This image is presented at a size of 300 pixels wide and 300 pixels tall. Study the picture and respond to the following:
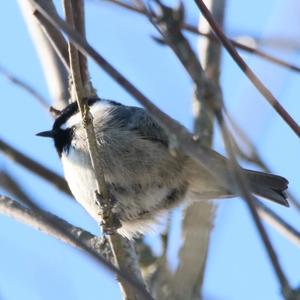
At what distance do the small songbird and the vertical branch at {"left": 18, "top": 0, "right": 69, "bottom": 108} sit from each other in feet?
0.83

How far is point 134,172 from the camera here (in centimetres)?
354

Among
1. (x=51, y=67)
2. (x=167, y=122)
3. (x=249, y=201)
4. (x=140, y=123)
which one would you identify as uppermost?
(x=51, y=67)

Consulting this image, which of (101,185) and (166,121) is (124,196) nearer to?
(101,185)

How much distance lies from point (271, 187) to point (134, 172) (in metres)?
0.76

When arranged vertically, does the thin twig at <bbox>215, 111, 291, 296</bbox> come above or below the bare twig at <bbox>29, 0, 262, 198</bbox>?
below

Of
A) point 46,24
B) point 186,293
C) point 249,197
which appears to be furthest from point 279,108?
point 46,24

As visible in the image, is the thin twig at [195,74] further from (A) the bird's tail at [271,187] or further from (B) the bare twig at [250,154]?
(A) the bird's tail at [271,187]

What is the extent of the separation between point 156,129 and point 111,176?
0.40 m

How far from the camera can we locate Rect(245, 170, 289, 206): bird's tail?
3.44m

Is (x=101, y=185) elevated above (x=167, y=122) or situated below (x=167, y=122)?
above

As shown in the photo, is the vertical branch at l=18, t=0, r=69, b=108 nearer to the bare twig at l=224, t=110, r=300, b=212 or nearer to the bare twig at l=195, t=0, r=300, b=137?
the bare twig at l=224, t=110, r=300, b=212

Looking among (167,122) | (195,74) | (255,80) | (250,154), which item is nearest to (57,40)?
(250,154)

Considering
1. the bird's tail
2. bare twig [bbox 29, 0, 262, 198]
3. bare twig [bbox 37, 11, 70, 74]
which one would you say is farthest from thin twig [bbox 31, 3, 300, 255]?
the bird's tail

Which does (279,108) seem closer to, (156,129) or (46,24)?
(46,24)
